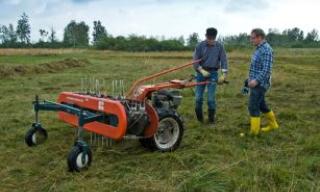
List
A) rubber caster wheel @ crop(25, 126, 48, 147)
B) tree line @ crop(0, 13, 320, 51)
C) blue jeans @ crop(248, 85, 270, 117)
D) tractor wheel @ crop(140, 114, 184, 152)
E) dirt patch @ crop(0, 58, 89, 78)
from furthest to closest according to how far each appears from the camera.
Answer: tree line @ crop(0, 13, 320, 51) < dirt patch @ crop(0, 58, 89, 78) < blue jeans @ crop(248, 85, 270, 117) < rubber caster wheel @ crop(25, 126, 48, 147) < tractor wheel @ crop(140, 114, 184, 152)

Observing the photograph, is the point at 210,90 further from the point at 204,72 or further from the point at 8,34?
the point at 8,34

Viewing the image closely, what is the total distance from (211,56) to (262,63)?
128 centimetres

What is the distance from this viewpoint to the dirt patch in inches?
789

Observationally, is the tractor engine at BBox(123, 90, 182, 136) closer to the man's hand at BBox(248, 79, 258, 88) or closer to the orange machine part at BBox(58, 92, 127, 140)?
the orange machine part at BBox(58, 92, 127, 140)

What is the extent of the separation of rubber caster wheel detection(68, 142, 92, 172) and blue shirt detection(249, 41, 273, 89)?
10.9 ft

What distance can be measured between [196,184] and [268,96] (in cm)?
884

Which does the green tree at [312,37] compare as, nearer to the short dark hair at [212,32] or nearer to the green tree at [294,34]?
the green tree at [294,34]

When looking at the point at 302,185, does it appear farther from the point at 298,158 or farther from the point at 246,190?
the point at 298,158

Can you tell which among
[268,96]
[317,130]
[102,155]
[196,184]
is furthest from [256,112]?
[268,96]

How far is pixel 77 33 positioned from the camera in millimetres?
117250

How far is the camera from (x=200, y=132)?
8648mm

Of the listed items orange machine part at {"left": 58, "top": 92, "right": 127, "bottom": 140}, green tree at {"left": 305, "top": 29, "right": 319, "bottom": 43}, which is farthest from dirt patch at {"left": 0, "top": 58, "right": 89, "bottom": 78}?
green tree at {"left": 305, "top": 29, "right": 319, "bottom": 43}

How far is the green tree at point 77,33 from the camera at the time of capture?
114 metres

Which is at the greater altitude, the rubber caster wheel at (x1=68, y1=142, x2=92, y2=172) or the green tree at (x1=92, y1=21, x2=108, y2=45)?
the green tree at (x1=92, y1=21, x2=108, y2=45)
